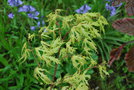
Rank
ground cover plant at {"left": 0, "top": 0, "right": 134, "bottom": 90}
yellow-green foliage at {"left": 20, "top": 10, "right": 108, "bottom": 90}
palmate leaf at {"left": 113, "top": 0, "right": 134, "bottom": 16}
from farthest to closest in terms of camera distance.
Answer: ground cover plant at {"left": 0, "top": 0, "right": 134, "bottom": 90}
palmate leaf at {"left": 113, "top": 0, "right": 134, "bottom": 16}
yellow-green foliage at {"left": 20, "top": 10, "right": 108, "bottom": 90}

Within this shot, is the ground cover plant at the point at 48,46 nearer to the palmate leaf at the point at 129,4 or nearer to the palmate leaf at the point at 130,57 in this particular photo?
the palmate leaf at the point at 129,4

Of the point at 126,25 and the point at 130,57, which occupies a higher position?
the point at 126,25

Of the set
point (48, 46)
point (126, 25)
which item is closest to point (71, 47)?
point (126, 25)

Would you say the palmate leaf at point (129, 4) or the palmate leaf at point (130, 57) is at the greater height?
the palmate leaf at point (129, 4)

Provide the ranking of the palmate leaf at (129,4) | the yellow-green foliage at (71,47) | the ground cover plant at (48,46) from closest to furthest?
1. the yellow-green foliage at (71,47)
2. the palmate leaf at (129,4)
3. the ground cover plant at (48,46)

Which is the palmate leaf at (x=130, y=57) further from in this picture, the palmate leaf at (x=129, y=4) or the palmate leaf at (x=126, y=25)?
the palmate leaf at (x=129, y=4)

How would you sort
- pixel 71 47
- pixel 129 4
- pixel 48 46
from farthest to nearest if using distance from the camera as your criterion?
pixel 48 46, pixel 129 4, pixel 71 47

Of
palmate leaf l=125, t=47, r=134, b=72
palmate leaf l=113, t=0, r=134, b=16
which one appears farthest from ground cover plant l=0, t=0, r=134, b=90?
palmate leaf l=125, t=47, r=134, b=72

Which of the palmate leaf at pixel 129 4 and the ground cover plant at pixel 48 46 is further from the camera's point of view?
the ground cover plant at pixel 48 46

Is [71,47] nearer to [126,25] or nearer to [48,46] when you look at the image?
[126,25]

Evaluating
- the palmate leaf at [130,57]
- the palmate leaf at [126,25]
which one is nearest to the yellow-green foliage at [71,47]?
the palmate leaf at [126,25]

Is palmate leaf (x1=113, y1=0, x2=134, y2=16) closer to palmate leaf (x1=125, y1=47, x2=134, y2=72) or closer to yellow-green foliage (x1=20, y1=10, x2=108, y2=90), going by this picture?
yellow-green foliage (x1=20, y1=10, x2=108, y2=90)

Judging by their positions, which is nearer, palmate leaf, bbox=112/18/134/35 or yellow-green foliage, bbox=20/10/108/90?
yellow-green foliage, bbox=20/10/108/90

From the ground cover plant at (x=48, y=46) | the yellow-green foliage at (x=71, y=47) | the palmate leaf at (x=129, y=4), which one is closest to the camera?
the yellow-green foliage at (x=71, y=47)
